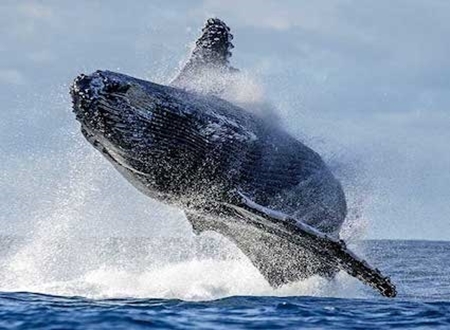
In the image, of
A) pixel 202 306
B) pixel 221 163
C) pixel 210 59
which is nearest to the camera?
pixel 202 306

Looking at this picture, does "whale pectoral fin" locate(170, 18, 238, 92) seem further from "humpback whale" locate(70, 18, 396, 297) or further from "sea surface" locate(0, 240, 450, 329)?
"sea surface" locate(0, 240, 450, 329)

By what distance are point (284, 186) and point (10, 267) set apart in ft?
17.5

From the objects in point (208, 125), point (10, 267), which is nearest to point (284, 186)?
point (208, 125)

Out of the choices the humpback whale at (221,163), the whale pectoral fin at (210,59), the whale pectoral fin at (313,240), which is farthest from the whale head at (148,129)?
the whale pectoral fin at (210,59)

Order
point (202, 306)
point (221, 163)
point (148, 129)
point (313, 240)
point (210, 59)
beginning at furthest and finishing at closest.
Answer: point (210, 59), point (221, 163), point (313, 240), point (202, 306), point (148, 129)

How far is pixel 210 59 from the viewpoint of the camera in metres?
13.9

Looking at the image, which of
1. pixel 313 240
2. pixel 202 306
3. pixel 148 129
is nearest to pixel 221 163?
pixel 148 129

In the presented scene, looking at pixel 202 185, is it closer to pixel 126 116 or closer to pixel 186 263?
pixel 126 116

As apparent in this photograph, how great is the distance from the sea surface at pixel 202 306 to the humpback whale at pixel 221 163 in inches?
22.2

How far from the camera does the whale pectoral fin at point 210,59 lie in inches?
529

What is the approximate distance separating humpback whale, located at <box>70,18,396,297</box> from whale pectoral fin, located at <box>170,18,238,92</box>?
16mm

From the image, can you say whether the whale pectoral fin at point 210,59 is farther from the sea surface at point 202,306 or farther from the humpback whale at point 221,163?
the sea surface at point 202,306

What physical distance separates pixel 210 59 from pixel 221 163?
238 cm

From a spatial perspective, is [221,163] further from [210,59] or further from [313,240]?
[210,59]
